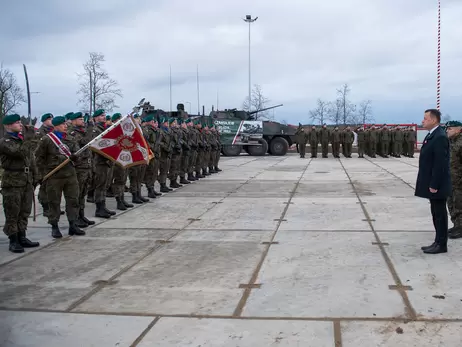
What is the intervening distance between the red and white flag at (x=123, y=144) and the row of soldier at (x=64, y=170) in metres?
0.34

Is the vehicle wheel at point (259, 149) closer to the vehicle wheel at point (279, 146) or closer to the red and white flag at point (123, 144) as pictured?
the vehicle wheel at point (279, 146)

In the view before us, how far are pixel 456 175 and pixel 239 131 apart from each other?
21347mm

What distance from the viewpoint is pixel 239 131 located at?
28281mm

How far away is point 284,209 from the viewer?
9.83 m

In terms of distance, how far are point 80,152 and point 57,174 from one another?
0.47 meters

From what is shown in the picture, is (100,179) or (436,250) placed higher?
(100,179)

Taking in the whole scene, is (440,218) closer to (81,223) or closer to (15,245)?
(15,245)

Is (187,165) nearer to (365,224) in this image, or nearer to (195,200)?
(195,200)

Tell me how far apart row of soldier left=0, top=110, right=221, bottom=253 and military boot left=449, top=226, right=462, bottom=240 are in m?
5.24

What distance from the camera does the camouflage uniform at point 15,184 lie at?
674 cm

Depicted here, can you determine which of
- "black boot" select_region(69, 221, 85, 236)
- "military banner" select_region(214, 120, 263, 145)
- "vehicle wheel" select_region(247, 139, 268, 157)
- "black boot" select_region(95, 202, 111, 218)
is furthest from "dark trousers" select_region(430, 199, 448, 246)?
"vehicle wheel" select_region(247, 139, 268, 157)

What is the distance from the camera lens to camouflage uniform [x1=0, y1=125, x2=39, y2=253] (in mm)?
6738

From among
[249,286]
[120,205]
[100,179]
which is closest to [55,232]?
[100,179]

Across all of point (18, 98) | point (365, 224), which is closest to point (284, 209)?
point (365, 224)
